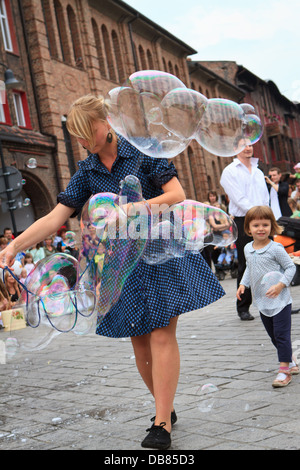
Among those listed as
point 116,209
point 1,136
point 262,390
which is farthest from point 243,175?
point 1,136

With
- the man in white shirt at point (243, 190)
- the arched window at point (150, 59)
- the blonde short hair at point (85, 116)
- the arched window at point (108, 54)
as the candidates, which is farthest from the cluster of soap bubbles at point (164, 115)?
the arched window at point (150, 59)

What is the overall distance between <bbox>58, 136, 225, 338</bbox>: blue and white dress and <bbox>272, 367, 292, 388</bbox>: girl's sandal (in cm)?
93

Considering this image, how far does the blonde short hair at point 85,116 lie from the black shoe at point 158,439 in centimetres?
149

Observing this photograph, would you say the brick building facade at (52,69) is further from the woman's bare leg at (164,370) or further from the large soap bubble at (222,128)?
the woman's bare leg at (164,370)

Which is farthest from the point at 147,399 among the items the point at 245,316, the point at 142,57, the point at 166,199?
the point at 142,57

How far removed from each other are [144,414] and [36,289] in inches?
39.9

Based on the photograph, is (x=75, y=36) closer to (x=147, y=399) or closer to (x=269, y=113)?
(x=147, y=399)

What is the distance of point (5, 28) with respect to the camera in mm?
20891

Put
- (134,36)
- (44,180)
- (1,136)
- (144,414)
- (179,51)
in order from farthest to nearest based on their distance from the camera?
1. (179,51)
2. (134,36)
3. (44,180)
4. (1,136)
5. (144,414)

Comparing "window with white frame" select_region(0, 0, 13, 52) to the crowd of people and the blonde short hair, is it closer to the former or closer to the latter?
the crowd of people

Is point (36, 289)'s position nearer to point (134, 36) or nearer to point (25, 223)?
point (25, 223)

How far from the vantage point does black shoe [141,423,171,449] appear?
123 inches

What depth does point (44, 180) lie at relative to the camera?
2117cm

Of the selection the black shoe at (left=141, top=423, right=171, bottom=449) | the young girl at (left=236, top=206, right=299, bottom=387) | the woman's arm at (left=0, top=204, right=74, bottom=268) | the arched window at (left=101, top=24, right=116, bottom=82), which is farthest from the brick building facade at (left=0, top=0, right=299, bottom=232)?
the black shoe at (left=141, top=423, right=171, bottom=449)
